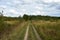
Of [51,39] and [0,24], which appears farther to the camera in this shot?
[0,24]

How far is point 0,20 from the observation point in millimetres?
28469

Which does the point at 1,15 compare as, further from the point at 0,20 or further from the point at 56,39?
the point at 56,39

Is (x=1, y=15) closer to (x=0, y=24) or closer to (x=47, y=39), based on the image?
(x=0, y=24)

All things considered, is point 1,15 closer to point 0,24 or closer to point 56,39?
point 0,24

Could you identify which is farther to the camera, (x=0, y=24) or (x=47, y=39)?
(x=0, y=24)

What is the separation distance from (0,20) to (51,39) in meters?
12.5

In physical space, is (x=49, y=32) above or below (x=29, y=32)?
above

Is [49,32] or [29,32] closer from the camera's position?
[49,32]

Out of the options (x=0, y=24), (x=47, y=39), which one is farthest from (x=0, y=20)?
(x=47, y=39)

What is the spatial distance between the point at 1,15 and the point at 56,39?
1402cm

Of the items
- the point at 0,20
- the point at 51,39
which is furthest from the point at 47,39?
the point at 0,20

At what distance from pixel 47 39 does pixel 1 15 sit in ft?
44.2

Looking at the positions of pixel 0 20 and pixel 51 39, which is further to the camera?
pixel 0 20

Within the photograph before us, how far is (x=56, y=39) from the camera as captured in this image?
1772cm
